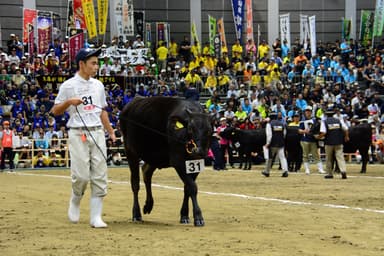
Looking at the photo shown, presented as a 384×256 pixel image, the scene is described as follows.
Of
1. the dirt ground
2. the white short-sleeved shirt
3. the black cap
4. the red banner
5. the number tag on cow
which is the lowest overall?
the dirt ground

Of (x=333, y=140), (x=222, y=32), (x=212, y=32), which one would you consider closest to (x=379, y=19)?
(x=222, y=32)

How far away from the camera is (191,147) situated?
1196cm

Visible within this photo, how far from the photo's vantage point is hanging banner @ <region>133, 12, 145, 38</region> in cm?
4445

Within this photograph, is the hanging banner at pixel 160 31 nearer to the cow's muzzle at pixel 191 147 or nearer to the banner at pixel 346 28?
the banner at pixel 346 28

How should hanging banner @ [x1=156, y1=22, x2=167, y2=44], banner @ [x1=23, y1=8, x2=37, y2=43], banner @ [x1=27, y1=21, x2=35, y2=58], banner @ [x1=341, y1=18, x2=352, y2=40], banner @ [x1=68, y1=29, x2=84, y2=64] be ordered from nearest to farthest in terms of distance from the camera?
banner @ [x1=68, y1=29, x2=84, y2=64]
banner @ [x1=27, y1=21, x2=35, y2=58]
banner @ [x1=23, y1=8, x2=37, y2=43]
hanging banner @ [x1=156, y1=22, x2=167, y2=44]
banner @ [x1=341, y1=18, x2=352, y2=40]

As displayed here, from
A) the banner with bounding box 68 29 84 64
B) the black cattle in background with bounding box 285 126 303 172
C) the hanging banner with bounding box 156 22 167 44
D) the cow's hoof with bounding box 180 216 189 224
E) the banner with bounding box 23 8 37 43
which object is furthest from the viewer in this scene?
the hanging banner with bounding box 156 22 167 44

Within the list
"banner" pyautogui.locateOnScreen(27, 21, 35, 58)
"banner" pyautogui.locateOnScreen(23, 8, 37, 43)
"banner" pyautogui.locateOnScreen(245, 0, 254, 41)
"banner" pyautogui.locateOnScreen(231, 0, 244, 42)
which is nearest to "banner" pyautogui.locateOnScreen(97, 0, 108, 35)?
"banner" pyautogui.locateOnScreen(23, 8, 37, 43)

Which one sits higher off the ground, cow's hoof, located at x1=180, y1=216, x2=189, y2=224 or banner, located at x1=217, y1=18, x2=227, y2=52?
banner, located at x1=217, y1=18, x2=227, y2=52

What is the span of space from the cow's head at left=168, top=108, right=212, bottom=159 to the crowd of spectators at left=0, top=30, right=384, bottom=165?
20.2 metres

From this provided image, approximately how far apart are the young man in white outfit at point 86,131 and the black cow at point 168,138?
46.0 inches

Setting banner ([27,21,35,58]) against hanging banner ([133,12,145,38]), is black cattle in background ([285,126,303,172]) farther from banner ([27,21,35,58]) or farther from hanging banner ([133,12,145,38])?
hanging banner ([133,12,145,38])

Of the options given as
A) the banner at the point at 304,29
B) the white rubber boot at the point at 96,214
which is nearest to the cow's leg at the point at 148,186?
the white rubber boot at the point at 96,214

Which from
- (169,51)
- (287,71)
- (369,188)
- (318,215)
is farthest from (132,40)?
(318,215)

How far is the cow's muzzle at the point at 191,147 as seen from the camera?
1191 cm
